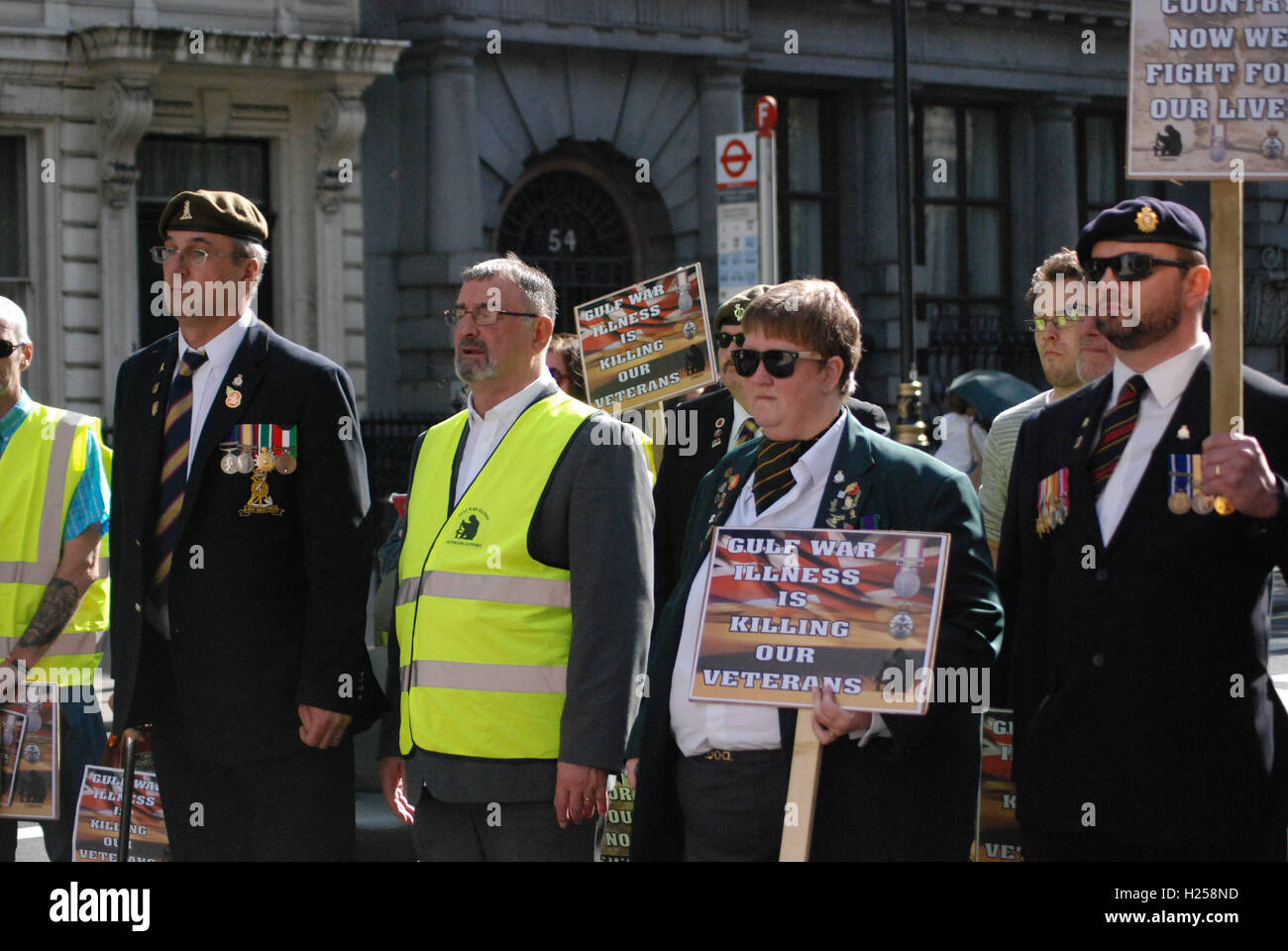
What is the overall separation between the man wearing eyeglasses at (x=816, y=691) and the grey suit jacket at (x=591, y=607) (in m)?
0.22

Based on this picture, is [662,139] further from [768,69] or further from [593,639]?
[593,639]

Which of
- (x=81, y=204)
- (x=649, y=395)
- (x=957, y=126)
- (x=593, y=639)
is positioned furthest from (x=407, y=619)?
(x=957, y=126)

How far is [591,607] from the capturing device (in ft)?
16.0

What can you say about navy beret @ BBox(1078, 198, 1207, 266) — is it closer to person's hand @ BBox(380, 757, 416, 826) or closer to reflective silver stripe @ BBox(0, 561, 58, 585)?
person's hand @ BBox(380, 757, 416, 826)

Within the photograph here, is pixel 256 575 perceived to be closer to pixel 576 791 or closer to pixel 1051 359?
pixel 576 791

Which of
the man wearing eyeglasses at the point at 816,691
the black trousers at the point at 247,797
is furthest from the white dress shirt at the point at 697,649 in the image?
the black trousers at the point at 247,797

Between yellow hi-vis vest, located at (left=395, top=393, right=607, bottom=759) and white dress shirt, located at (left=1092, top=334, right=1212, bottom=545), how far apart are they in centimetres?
146

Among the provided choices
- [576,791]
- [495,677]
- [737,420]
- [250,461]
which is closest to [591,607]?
[495,677]

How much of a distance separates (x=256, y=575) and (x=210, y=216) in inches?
40.0

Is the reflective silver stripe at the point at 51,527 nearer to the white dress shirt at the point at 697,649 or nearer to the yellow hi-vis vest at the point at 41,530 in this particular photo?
the yellow hi-vis vest at the point at 41,530

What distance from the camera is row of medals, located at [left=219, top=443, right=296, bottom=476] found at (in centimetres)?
532

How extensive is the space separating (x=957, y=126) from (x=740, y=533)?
889 inches

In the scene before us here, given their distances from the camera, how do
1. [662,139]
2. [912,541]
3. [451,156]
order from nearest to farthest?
[912,541] → [451,156] → [662,139]
